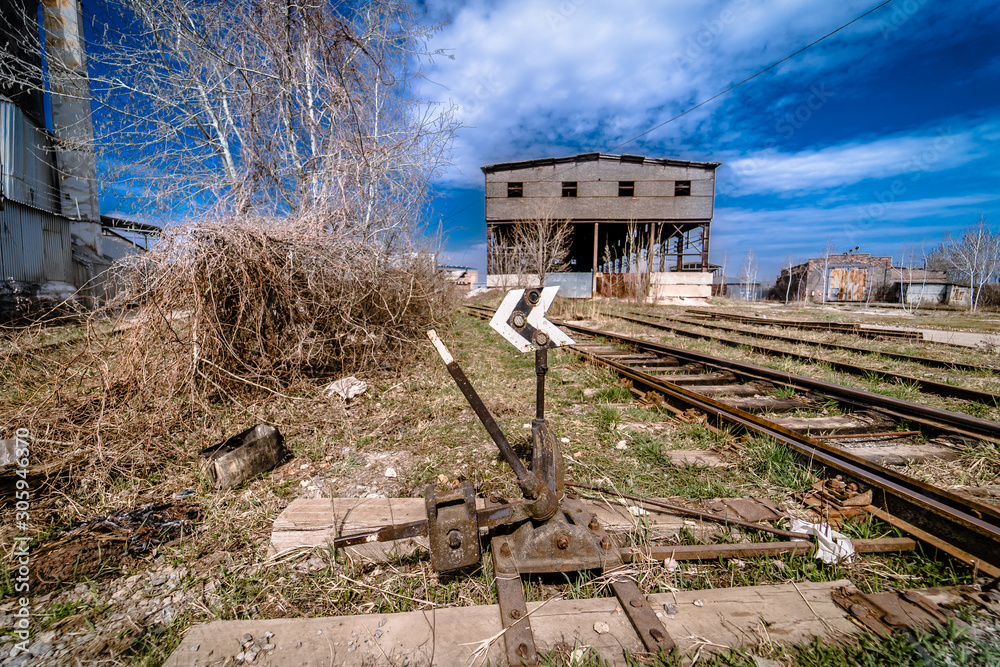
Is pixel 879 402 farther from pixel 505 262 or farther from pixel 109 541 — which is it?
pixel 505 262

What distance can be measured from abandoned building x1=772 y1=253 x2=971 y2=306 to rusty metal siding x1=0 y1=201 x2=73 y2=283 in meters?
52.7

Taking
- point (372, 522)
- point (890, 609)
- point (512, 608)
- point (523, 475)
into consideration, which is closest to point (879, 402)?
point (890, 609)

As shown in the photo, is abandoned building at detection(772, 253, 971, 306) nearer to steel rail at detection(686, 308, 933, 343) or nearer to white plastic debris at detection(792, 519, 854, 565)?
steel rail at detection(686, 308, 933, 343)

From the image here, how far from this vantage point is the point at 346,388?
14.7 feet

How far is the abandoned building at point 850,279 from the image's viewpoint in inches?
1499

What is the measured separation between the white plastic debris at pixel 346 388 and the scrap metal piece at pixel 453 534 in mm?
3090

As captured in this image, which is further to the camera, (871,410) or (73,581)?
(871,410)

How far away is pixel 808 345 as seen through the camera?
24.5ft

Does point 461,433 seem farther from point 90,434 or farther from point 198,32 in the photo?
point 198,32

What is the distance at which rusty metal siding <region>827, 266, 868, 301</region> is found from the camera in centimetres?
4006

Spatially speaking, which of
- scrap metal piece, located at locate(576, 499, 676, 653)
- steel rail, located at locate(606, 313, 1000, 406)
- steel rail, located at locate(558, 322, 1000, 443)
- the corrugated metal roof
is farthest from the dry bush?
the corrugated metal roof

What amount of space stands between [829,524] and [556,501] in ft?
5.14

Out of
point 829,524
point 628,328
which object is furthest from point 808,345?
point 829,524

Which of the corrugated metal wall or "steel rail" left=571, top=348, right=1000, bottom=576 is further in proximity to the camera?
the corrugated metal wall
